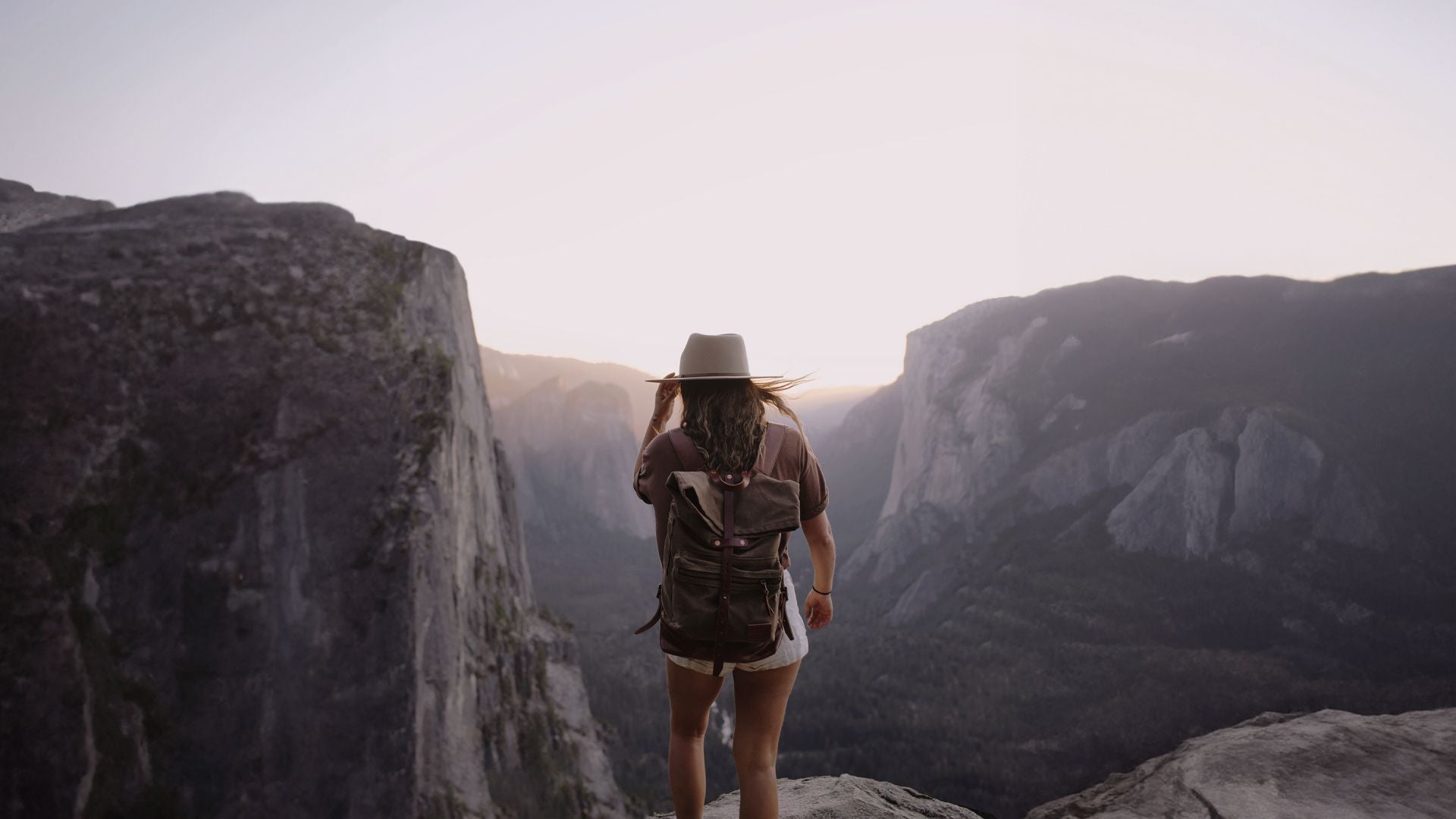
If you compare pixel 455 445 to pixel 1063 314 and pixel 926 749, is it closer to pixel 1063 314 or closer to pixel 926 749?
pixel 926 749

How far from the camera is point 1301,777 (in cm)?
712

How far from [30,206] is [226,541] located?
20.3 meters

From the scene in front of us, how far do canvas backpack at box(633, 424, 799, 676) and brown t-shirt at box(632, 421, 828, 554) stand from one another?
0.67 ft

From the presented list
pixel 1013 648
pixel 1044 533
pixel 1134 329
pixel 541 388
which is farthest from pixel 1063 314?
pixel 541 388

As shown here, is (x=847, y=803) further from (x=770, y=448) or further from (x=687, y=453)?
(x=687, y=453)

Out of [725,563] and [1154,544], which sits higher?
[725,563]

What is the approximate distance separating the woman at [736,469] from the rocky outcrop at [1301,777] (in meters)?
5.07

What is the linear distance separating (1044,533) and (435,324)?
76226mm

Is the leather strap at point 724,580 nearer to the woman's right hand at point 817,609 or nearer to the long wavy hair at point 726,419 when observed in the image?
the long wavy hair at point 726,419

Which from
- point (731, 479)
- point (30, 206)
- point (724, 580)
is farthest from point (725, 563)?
point (30, 206)

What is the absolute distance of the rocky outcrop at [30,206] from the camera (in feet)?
85.7

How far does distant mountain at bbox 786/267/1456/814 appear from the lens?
161 feet

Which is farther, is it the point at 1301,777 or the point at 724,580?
the point at 1301,777

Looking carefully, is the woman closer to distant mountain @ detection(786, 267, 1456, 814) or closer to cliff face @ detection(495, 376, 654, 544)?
distant mountain @ detection(786, 267, 1456, 814)
